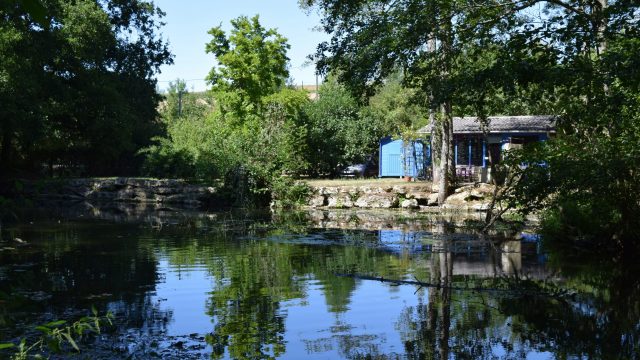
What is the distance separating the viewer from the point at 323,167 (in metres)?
39.5

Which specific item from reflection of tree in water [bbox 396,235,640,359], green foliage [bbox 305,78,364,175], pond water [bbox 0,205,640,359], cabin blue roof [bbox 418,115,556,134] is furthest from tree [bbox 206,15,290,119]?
reflection of tree in water [bbox 396,235,640,359]

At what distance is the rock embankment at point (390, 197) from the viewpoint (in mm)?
28469

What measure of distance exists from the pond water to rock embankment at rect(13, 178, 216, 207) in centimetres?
1398

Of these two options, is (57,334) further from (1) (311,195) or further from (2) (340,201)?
(1) (311,195)

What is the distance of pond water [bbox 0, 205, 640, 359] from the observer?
7441 millimetres

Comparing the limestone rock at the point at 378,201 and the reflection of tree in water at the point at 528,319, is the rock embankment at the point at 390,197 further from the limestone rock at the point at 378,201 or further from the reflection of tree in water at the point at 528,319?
the reflection of tree in water at the point at 528,319

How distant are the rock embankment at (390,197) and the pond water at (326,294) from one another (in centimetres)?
963

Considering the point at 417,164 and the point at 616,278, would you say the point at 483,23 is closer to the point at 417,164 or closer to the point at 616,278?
the point at 616,278

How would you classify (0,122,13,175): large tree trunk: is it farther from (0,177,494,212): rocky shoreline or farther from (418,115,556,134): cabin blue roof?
(418,115,556,134): cabin blue roof

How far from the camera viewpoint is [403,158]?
36219 mm

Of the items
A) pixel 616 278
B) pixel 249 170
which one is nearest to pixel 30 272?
pixel 616 278

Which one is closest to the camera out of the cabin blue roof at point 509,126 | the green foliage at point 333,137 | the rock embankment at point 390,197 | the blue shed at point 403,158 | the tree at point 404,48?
the tree at point 404,48

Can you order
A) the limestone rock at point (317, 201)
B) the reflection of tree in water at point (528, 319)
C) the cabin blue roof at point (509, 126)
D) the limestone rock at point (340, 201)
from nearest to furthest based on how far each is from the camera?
the reflection of tree in water at point (528, 319) → the limestone rock at point (340, 201) → the limestone rock at point (317, 201) → the cabin blue roof at point (509, 126)

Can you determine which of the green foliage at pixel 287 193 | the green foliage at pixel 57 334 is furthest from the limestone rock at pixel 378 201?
the green foliage at pixel 57 334
